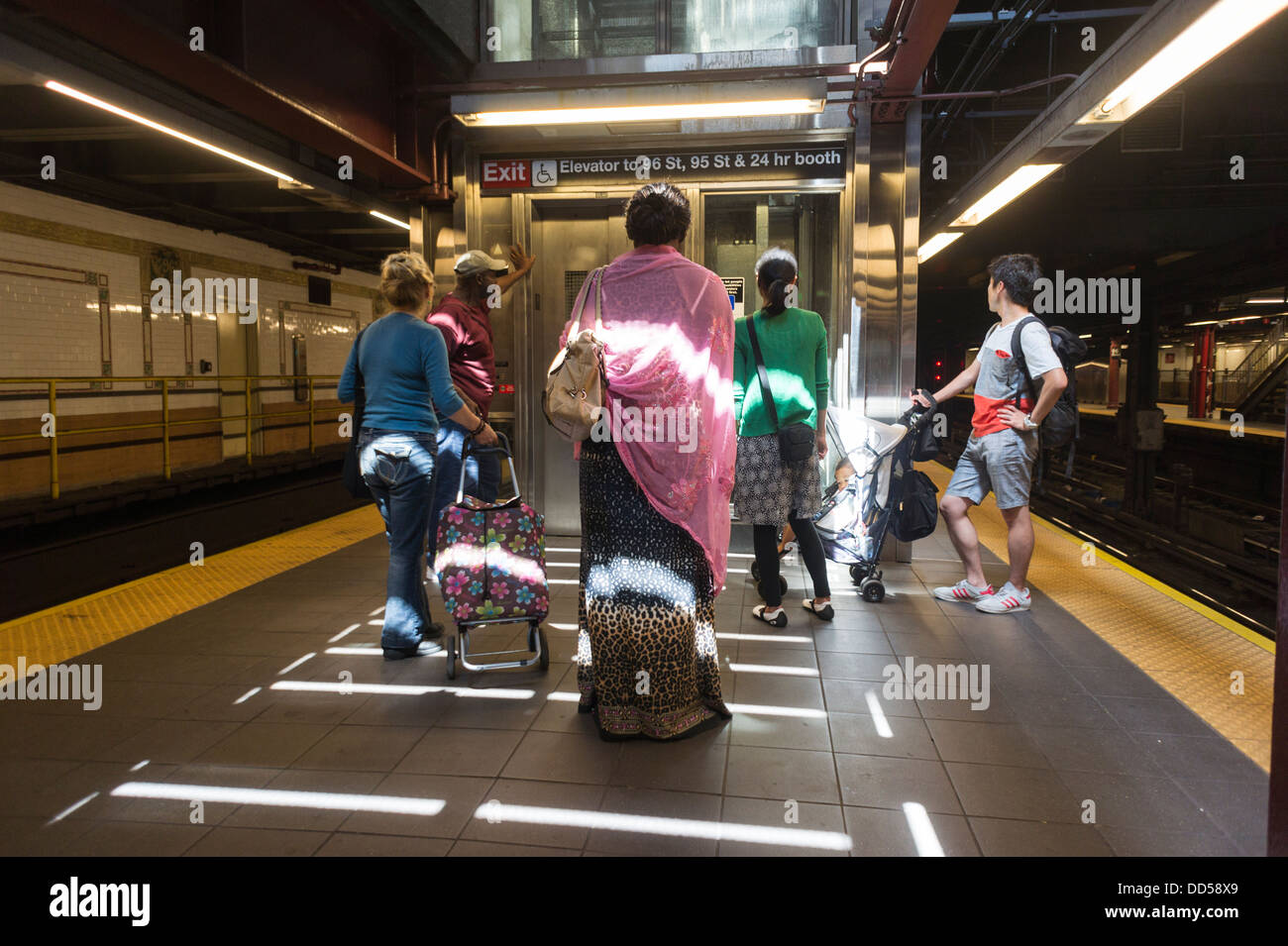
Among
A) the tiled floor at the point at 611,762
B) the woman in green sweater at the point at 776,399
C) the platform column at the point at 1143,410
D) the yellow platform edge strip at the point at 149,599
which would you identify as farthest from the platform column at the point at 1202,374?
the yellow platform edge strip at the point at 149,599

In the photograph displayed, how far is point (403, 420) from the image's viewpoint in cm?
353

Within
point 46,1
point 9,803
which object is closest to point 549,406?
point 9,803

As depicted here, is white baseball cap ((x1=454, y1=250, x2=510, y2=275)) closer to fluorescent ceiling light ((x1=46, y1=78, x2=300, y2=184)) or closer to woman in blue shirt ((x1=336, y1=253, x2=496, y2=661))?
woman in blue shirt ((x1=336, y1=253, x2=496, y2=661))

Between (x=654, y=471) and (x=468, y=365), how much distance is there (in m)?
1.97

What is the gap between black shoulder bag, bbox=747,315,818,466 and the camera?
12.4 ft

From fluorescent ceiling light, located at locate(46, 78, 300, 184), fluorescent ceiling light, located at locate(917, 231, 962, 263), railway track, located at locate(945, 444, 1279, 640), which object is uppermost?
fluorescent ceiling light, located at locate(917, 231, 962, 263)

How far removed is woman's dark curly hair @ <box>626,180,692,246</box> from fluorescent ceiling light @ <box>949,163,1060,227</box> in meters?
3.08

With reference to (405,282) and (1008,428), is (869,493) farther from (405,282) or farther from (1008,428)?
(405,282)

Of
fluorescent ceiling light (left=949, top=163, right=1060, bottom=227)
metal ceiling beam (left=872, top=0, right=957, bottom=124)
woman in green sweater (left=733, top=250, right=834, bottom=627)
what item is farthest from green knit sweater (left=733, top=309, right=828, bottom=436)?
fluorescent ceiling light (left=949, top=163, right=1060, bottom=227)

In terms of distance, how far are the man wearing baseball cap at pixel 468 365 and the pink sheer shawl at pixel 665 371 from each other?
1.63m

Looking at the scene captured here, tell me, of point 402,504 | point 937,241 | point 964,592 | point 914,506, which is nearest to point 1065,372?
point 914,506

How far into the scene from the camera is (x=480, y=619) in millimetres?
3279
